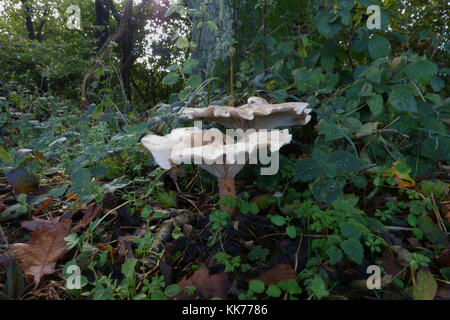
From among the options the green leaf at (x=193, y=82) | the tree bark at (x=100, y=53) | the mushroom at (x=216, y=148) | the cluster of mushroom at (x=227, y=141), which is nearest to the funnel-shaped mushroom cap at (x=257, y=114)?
the cluster of mushroom at (x=227, y=141)

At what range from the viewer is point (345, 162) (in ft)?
4.39

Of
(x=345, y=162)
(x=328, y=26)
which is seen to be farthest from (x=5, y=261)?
(x=328, y=26)

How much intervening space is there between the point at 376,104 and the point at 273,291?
1.34 meters

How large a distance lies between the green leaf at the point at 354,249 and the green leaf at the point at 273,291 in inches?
13.2

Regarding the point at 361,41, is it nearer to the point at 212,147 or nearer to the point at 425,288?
the point at 212,147

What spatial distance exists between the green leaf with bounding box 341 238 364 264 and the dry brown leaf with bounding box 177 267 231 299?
1.71 feet

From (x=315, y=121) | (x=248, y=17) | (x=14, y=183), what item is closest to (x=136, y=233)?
(x=14, y=183)

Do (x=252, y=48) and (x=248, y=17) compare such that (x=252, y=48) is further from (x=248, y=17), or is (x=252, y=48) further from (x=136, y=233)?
(x=136, y=233)

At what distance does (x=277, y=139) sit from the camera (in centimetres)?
123

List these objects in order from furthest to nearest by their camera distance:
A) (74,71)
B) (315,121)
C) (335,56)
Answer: (74,71)
(335,56)
(315,121)

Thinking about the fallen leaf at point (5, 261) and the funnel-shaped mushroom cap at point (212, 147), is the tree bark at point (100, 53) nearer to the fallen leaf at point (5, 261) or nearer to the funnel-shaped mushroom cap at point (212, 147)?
the funnel-shaped mushroom cap at point (212, 147)

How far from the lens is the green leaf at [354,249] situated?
1.08 m
